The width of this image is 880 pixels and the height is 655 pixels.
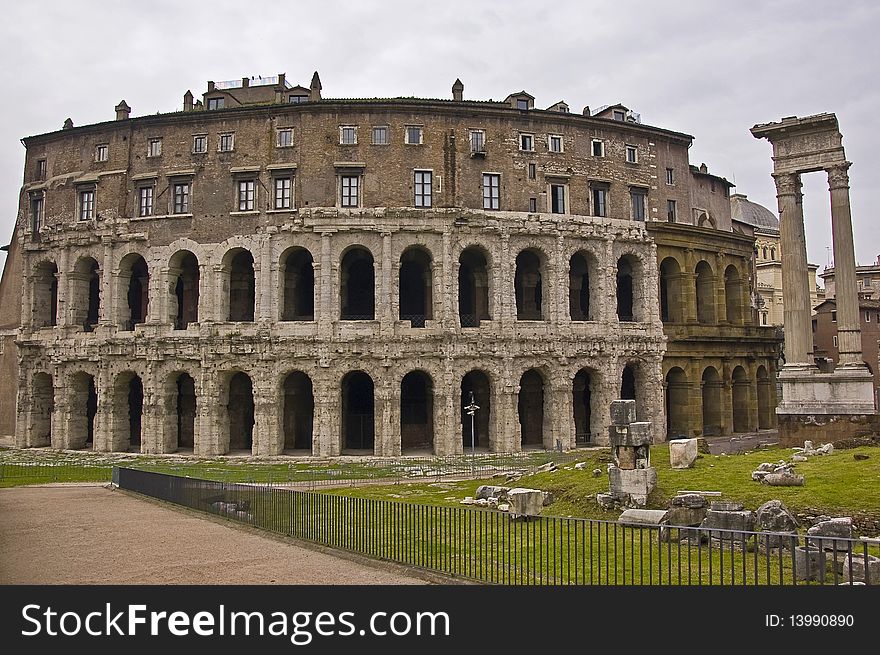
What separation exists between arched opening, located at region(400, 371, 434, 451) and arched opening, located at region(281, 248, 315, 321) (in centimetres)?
600

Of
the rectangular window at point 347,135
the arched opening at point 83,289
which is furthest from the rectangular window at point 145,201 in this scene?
the rectangular window at point 347,135

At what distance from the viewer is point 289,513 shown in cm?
1505

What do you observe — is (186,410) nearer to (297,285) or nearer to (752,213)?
(297,285)

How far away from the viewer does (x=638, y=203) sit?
39.4 m

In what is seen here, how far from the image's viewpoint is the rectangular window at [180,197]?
3722 centimetres

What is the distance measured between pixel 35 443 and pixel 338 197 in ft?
68.9

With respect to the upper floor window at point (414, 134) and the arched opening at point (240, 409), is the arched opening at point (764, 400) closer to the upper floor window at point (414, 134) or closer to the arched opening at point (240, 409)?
the upper floor window at point (414, 134)

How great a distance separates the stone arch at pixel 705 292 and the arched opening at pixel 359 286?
59.2ft

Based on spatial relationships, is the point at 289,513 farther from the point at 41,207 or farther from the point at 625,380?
the point at 41,207

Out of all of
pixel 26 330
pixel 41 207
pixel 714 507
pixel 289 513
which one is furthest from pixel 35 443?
pixel 714 507

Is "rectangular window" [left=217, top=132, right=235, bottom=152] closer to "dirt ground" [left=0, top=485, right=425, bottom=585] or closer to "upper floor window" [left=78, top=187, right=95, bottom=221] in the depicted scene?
"upper floor window" [left=78, top=187, right=95, bottom=221]

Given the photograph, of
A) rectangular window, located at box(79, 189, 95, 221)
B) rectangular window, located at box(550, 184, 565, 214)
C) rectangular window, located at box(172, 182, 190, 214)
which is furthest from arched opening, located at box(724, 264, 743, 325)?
rectangular window, located at box(79, 189, 95, 221)

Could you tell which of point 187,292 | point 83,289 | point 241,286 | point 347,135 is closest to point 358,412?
point 241,286

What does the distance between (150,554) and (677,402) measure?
32.6 meters
